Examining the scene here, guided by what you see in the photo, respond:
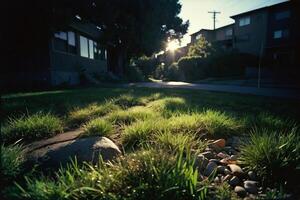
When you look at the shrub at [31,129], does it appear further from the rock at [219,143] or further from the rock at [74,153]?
the rock at [219,143]

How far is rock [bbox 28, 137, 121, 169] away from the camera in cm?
263

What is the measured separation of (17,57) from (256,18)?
28751 mm

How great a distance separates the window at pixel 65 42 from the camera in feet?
46.0

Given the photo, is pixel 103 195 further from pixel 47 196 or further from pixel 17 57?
pixel 17 57

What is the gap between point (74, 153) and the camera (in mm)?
2732

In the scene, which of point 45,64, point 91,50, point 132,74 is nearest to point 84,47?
point 91,50

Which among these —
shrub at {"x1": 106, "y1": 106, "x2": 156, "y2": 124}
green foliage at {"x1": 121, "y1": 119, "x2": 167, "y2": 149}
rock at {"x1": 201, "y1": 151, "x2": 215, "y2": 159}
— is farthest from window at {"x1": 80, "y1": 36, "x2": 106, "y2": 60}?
rock at {"x1": 201, "y1": 151, "x2": 215, "y2": 159}

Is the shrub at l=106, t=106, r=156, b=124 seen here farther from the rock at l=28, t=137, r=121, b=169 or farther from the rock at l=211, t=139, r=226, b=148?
the rock at l=211, t=139, r=226, b=148

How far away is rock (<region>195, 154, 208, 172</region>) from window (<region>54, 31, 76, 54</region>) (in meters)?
13.2

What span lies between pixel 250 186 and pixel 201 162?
1.85ft

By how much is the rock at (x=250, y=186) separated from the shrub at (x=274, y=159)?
144 mm

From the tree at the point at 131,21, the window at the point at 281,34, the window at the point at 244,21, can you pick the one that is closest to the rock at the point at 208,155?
the tree at the point at 131,21

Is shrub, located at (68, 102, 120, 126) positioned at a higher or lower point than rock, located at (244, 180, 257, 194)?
higher

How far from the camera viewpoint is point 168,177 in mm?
1962
